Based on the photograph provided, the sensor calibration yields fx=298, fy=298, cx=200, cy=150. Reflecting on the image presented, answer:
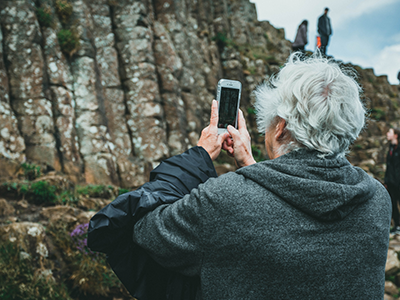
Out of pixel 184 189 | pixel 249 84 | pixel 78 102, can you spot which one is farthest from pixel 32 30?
pixel 249 84

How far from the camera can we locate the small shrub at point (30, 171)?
17.7 feet

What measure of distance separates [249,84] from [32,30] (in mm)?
8374

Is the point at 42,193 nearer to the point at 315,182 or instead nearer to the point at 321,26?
the point at 315,182

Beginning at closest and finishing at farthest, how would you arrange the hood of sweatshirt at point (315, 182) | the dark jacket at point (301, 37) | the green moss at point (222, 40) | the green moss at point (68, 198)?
the hood of sweatshirt at point (315, 182) → the green moss at point (68, 198) → the green moss at point (222, 40) → the dark jacket at point (301, 37)

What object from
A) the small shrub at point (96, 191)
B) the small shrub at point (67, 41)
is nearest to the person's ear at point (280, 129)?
the small shrub at point (96, 191)

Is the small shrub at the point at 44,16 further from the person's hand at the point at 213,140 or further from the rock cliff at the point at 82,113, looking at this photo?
the person's hand at the point at 213,140

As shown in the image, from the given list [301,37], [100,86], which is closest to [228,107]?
[100,86]

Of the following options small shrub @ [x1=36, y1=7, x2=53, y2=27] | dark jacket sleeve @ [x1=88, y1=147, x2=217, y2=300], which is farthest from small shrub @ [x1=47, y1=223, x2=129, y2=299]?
small shrub @ [x1=36, y1=7, x2=53, y2=27]

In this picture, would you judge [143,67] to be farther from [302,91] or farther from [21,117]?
[302,91]

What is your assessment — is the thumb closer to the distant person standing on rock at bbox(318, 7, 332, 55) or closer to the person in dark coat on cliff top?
the person in dark coat on cliff top

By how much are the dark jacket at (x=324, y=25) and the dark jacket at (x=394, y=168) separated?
870cm

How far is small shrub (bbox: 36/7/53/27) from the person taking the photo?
6.75 m

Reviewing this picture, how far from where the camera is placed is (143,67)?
26.9ft

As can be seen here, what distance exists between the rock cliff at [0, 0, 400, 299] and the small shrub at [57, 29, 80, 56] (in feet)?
0.07
